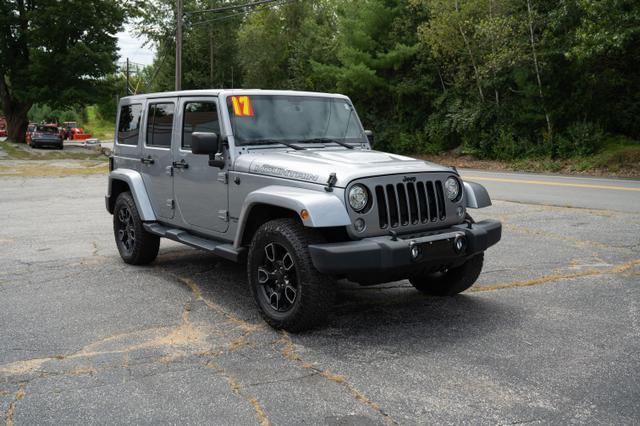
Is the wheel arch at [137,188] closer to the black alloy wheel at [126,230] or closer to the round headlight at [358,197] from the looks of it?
the black alloy wheel at [126,230]

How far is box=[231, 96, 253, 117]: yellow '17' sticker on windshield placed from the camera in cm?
562

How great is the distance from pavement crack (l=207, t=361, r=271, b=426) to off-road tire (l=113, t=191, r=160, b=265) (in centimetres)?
299

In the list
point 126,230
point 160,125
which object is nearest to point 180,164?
point 160,125

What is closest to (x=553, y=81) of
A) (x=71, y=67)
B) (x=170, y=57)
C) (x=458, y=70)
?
(x=458, y=70)

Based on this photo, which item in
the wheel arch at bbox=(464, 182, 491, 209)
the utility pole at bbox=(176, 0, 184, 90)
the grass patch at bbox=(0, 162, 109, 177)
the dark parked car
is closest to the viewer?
the wheel arch at bbox=(464, 182, 491, 209)

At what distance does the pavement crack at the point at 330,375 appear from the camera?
11.2ft

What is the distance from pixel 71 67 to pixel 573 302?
1314 inches

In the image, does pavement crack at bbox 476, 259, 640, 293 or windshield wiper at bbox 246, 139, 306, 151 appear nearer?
windshield wiper at bbox 246, 139, 306, 151

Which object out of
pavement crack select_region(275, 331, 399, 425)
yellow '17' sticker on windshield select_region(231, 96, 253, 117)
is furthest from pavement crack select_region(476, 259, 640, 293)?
yellow '17' sticker on windshield select_region(231, 96, 253, 117)

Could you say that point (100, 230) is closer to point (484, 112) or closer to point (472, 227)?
point (472, 227)

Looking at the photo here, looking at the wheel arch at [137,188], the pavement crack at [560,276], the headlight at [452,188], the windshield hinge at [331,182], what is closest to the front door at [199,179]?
the wheel arch at [137,188]

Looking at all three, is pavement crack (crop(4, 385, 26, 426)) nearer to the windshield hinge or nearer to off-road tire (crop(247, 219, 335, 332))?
off-road tire (crop(247, 219, 335, 332))

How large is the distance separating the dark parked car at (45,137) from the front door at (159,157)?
114ft

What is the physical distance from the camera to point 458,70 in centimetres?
2769
